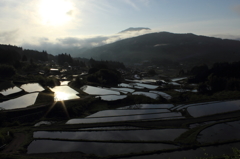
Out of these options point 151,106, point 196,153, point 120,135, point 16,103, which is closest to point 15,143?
point 120,135

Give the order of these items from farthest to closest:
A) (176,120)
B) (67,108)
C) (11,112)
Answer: (67,108) < (11,112) < (176,120)

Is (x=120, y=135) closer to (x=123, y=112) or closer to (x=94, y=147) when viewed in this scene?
(x=94, y=147)

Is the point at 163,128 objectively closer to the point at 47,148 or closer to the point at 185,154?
the point at 185,154

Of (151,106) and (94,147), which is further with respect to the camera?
(151,106)

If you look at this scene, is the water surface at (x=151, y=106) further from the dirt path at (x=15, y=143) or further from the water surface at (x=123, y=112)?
the dirt path at (x=15, y=143)

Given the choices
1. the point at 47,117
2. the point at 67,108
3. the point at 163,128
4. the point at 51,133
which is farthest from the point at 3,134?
the point at 163,128

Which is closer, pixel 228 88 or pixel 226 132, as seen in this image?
pixel 226 132

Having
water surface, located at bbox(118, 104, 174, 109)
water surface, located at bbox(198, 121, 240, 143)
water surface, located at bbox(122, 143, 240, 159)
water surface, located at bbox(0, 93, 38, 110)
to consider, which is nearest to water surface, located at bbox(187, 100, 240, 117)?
water surface, located at bbox(118, 104, 174, 109)

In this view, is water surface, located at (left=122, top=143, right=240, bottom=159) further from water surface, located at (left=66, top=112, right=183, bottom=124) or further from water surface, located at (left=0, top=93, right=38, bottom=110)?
water surface, located at (left=0, top=93, right=38, bottom=110)
